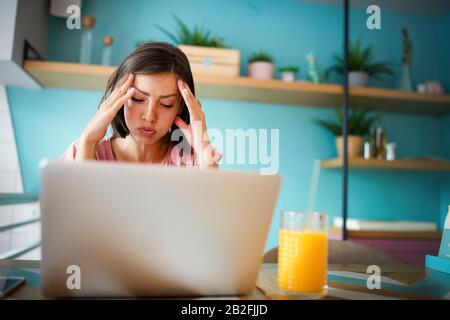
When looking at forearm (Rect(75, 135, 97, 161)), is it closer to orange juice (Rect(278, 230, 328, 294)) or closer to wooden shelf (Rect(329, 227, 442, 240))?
orange juice (Rect(278, 230, 328, 294))

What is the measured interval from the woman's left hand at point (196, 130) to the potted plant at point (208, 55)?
853 mm

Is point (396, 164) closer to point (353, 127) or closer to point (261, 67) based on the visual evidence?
point (353, 127)

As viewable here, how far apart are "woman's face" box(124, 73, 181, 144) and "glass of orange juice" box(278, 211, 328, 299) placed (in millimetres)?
640

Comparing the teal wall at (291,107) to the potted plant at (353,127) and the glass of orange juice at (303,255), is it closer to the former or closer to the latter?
the potted plant at (353,127)

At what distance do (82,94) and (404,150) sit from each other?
6.35 ft

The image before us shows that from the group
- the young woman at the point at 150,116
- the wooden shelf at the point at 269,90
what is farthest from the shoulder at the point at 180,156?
the wooden shelf at the point at 269,90

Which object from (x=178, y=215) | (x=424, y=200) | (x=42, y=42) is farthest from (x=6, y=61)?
(x=424, y=200)

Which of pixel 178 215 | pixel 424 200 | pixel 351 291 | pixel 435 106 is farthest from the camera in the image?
pixel 424 200

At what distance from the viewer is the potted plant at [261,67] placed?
2197 mm

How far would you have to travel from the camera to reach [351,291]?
626 millimetres

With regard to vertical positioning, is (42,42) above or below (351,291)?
above

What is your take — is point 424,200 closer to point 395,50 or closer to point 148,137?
point 395,50

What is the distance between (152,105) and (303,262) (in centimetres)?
69

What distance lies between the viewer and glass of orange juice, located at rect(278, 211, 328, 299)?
1.94 feet
